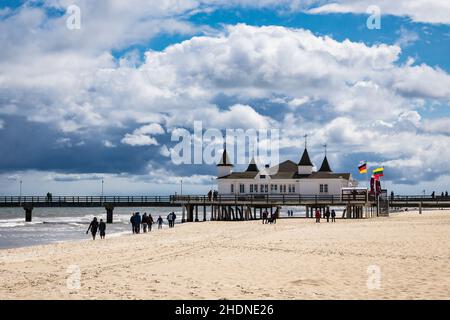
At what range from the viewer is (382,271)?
14.8 m

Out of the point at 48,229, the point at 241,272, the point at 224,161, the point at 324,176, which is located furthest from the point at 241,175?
the point at 241,272

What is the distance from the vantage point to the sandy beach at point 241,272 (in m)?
12.1

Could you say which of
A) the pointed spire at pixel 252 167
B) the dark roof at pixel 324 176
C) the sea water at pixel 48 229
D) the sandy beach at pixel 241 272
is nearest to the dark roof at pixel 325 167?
the dark roof at pixel 324 176

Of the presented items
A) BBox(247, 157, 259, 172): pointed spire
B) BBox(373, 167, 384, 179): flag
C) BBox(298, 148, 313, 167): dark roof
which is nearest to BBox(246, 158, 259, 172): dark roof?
BBox(247, 157, 259, 172): pointed spire

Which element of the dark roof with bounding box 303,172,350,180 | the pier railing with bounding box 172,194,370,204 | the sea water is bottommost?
the sea water

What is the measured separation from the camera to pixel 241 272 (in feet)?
49.3

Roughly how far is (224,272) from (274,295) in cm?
350

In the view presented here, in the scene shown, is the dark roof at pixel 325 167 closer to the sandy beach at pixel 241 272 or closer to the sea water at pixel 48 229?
the sea water at pixel 48 229

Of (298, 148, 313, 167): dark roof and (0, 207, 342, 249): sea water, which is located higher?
(298, 148, 313, 167): dark roof

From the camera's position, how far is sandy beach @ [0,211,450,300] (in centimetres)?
1209

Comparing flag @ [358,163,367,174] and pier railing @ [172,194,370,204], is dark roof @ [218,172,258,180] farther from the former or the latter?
flag @ [358,163,367,174]

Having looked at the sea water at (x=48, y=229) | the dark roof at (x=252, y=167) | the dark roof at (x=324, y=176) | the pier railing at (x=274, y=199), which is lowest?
the sea water at (x=48, y=229)
